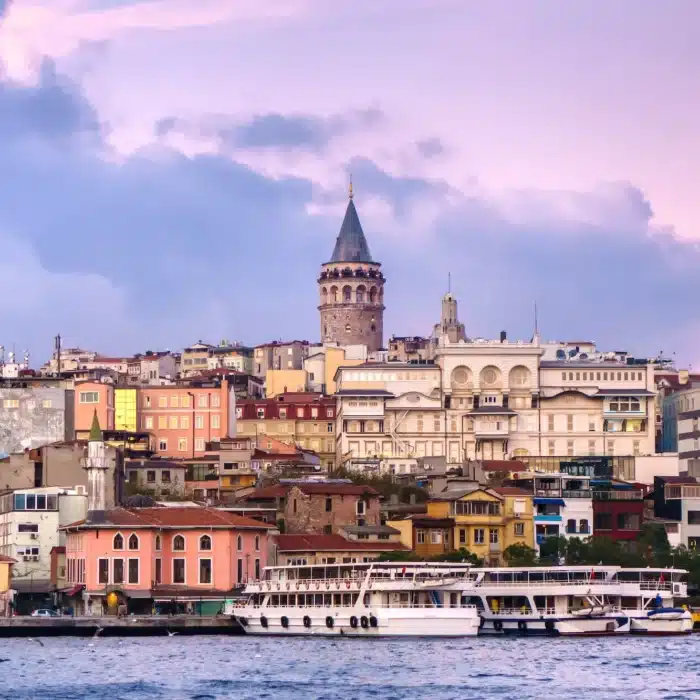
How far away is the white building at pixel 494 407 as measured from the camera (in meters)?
166

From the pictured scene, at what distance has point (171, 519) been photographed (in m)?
108

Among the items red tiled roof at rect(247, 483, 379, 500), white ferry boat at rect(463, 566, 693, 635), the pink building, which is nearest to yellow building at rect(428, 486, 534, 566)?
red tiled roof at rect(247, 483, 379, 500)

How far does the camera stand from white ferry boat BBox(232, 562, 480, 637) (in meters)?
94.9

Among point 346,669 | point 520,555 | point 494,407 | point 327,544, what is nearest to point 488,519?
point 520,555

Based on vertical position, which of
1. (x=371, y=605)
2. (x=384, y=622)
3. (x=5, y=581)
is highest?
(x=5, y=581)

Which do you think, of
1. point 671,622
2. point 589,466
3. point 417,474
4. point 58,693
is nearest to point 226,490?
point 417,474

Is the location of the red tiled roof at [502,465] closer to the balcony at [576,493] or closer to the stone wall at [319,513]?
the balcony at [576,493]

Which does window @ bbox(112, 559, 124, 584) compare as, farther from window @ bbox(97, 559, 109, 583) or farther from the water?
the water

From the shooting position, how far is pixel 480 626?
9962cm

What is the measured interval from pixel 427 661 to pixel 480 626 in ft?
53.3

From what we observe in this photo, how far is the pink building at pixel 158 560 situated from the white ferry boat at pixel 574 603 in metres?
11.8

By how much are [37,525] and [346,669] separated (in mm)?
36394

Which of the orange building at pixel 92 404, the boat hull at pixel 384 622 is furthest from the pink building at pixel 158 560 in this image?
the orange building at pixel 92 404

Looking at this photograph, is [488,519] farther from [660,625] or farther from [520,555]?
[660,625]
